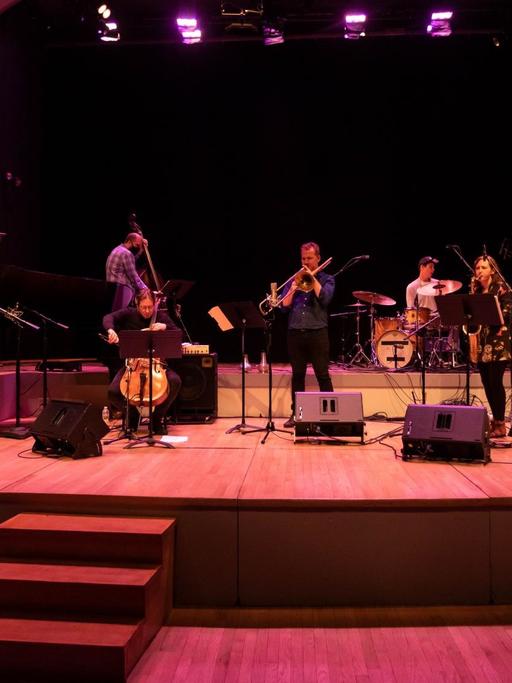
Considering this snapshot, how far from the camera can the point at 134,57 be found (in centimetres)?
1025

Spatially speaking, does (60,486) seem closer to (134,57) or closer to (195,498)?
(195,498)

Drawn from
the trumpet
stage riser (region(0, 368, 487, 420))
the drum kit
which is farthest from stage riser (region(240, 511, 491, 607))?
the drum kit

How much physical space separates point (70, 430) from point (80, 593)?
1.91 metres

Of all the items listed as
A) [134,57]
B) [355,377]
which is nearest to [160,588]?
[355,377]

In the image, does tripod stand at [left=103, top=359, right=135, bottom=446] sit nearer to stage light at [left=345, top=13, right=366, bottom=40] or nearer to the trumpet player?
the trumpet player

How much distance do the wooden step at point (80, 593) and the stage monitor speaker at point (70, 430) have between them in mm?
1631

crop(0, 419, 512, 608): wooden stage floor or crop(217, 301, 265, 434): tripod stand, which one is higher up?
crop(217, 301, 265, 434): tripod stand

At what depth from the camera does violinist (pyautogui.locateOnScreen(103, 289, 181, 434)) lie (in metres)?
5.86

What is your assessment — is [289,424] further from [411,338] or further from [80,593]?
[80,593]

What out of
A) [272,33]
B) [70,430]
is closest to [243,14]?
[272,33]

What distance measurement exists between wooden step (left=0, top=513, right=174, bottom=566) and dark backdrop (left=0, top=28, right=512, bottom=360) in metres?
6.83

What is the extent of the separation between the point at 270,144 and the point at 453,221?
3.23 metres

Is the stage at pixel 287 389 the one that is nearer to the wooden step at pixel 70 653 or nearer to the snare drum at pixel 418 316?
the snare drum at pixel 418 316

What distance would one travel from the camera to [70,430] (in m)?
4.84
